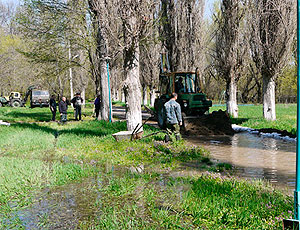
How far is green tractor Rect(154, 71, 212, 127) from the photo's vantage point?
15312 mm

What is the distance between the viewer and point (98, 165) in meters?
8.77

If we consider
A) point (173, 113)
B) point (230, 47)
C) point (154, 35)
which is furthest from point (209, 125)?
point (230, 47)

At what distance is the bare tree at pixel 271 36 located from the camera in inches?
646

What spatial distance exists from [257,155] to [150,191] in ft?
16.8

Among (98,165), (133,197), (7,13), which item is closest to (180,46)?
(98,165)

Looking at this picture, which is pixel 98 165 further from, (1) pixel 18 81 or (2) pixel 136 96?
(1) pixel 18 81

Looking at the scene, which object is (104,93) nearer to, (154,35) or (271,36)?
(154,35)

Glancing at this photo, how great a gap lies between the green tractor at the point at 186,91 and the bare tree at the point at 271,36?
4.02 m

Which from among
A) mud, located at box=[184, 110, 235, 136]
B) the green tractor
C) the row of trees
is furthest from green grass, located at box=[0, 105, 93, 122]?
mud, located at box=[184, 110, 235, 136]

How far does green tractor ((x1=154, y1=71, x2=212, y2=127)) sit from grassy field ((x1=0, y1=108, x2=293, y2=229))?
4969mm

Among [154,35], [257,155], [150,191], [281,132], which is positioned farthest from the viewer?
[154,35]

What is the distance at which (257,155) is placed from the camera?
9914 millimetres

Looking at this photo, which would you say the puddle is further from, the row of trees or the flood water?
the row of trees

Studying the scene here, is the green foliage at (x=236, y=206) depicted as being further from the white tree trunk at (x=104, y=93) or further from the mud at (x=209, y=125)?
the white tree trunk at (x=104, y=93)
